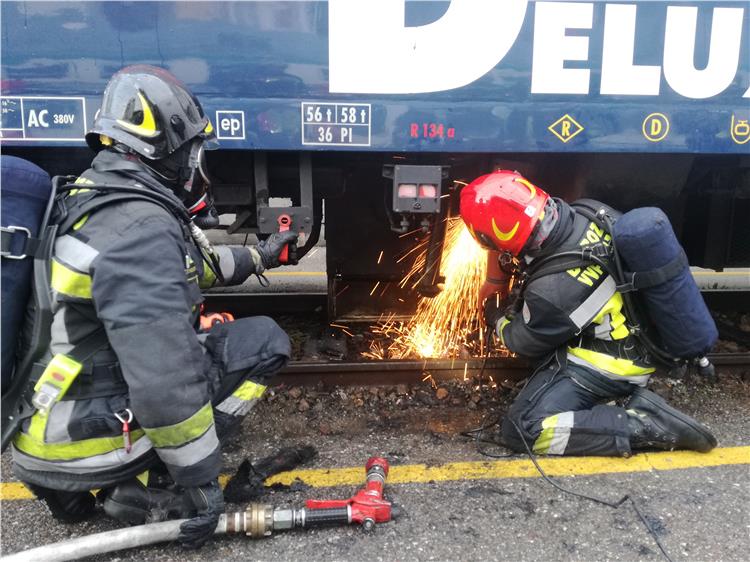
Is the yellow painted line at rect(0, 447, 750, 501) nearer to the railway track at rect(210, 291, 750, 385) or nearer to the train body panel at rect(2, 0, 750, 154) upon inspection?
the railway track at rect(210, 291, 750, 385)

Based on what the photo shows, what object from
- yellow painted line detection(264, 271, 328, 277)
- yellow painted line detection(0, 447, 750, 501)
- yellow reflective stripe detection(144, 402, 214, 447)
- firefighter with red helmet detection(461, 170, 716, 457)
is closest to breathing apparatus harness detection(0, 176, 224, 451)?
yellow reflective stripe detection(144, 402, 214, 447)

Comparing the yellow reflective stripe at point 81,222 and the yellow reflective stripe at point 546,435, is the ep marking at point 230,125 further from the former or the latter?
the yellow reflective stripe at point 546,435

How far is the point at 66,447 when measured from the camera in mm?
2119

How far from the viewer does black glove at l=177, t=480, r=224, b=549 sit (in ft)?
7.16

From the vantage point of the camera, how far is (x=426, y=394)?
3645 millimetres

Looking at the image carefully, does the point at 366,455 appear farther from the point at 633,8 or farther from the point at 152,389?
the point at 633,8

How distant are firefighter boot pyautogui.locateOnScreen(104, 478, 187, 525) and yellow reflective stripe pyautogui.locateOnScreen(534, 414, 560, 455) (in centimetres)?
165

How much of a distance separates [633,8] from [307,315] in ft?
10.3

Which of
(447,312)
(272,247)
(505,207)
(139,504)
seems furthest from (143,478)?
(447,312)

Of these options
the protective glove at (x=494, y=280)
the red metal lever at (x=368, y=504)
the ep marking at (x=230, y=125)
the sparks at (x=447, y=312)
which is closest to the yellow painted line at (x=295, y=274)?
the sparks at (x=447, y=312)

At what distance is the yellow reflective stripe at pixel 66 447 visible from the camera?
212 centimetres

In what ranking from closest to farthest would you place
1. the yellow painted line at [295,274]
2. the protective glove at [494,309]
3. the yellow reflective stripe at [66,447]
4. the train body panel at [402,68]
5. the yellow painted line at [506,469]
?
the yellow reflective stripe at [66,447] < the train body panel at [402,68] < the yellow painted line at [506,469] < the protective glove at [494,309] < the yellow painted line at [295,274]

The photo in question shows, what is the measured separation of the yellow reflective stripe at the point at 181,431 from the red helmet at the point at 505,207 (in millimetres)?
1566

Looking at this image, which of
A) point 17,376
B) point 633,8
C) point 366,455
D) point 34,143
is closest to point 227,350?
point 17,376
